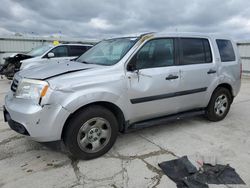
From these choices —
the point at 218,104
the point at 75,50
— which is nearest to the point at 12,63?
the point at 75,50

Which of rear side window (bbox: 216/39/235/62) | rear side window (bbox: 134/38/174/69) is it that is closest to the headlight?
rear side window (bbox: 134/38/174/69)

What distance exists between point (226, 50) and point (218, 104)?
114 centimetres

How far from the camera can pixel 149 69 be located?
11.3ft

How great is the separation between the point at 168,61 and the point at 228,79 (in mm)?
1664

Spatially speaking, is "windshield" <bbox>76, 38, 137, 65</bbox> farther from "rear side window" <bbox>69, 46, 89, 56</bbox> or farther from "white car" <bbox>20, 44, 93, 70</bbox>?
"rear side window" <bbox>69, 46, 89, 56</bbox>

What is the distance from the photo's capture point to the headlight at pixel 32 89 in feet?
8.89

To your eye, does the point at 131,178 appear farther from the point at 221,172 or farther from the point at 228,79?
the point at 228,79

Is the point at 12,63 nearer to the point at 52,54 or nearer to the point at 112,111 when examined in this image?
the point at 52,54

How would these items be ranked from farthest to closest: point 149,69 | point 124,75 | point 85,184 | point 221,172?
point 149,69, point 124,75, point 221,172, point 85,184

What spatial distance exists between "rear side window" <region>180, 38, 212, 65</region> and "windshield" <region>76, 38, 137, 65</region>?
0.97 metres

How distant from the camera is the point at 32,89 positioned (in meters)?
2.80

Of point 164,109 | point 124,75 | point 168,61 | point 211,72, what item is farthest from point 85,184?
point 211,72

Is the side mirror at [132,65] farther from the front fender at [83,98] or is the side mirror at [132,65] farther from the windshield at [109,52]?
the front fender at [83,98]

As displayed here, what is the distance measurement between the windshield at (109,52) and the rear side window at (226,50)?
2.03 metres
